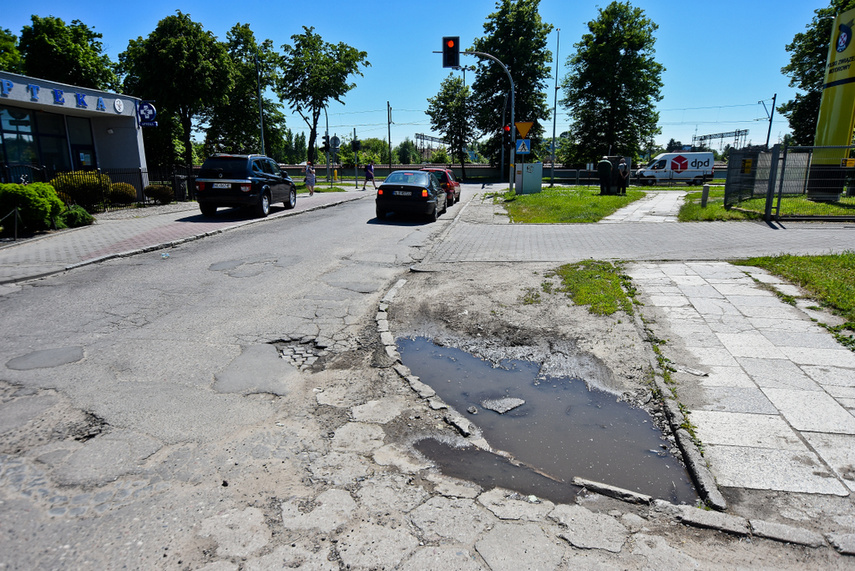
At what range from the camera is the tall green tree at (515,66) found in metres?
51.2

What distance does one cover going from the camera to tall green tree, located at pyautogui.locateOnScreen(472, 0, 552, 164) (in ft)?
168

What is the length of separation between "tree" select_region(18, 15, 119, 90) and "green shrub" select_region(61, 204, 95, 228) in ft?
76.5

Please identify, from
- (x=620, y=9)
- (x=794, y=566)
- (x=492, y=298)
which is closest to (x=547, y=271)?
(x=492, y=298)

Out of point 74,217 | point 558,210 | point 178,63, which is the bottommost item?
point 558,210

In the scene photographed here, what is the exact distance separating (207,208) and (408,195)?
20.3 feet

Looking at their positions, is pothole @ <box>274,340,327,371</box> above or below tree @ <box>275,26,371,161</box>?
below

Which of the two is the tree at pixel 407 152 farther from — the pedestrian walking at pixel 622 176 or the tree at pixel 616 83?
the pedestrian walking at pixel 622 176

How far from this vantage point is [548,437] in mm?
3729

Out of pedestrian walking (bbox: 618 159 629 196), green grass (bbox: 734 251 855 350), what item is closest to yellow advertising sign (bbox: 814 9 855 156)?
pedestrian walking (bbox: 618 159 629 196)

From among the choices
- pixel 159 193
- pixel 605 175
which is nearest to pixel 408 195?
pixel 159 193

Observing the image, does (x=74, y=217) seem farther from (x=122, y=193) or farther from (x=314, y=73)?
(x=314, y=73)

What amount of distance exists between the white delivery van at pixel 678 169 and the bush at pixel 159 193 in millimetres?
34320

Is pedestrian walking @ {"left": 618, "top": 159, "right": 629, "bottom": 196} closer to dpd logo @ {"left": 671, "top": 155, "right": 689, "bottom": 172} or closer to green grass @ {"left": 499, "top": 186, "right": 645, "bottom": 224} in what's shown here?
green grass @ {"left": 499, "top": 186, "right": 645, "bottom": 224}

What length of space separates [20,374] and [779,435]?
610 cm
